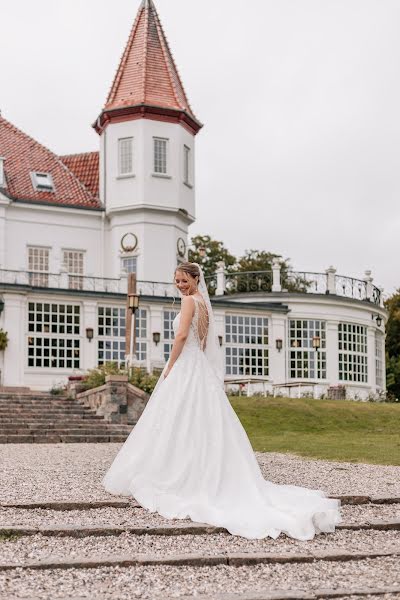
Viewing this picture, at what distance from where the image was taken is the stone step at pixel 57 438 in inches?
759

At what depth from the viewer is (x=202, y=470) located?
808 centimetres

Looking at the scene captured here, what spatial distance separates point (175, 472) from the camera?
8.16m

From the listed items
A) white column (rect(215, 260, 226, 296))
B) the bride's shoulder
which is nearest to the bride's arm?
the bride's shoulder

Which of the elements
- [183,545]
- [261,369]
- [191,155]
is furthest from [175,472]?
[191,155]

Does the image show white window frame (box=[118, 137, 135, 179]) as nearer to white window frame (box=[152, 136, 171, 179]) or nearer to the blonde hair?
white window frame (box=[152, 136, 171, 179])

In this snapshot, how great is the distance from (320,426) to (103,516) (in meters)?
15.5

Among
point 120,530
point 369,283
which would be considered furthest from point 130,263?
point 120,530

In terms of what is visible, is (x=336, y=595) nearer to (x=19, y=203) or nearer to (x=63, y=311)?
(x=63, y=311)

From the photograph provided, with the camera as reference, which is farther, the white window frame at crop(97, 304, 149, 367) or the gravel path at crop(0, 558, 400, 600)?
the white window frame at crop(97, 304, 149, 367)

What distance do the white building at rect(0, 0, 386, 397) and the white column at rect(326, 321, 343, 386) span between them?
0.04 m

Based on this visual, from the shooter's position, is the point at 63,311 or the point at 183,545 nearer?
the point at 183,545

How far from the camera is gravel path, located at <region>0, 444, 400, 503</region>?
917 centimetres

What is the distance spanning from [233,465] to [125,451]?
1182 mm

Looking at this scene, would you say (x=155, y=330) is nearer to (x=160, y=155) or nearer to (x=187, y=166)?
(x=160, y=155)
